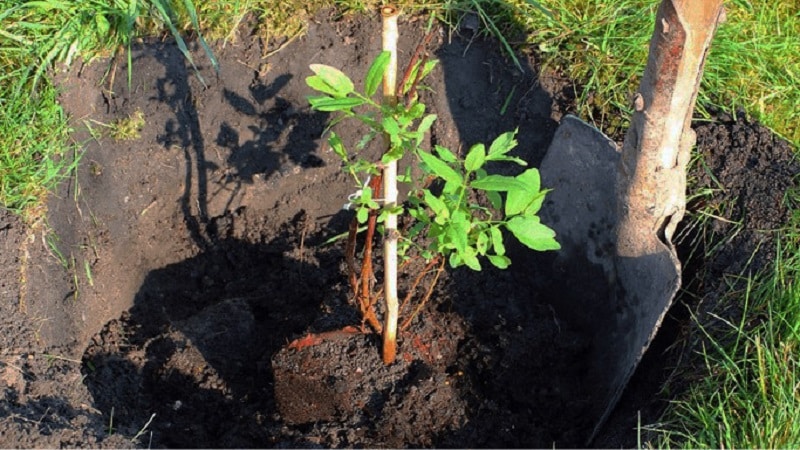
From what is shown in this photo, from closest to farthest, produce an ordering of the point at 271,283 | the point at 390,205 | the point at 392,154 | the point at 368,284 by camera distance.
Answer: the point at 392,154
the point at 390,205
the point at 368,284
the point at 271,283

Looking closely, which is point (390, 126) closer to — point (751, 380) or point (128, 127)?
point (751, 380)

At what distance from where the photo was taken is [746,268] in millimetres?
2432

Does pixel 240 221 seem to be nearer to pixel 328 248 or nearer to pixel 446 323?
pixel 328 248

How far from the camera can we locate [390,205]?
217 centimetres

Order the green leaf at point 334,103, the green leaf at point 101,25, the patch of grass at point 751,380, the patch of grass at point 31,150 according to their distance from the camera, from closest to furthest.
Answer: the green leaf at point 334,103
the patch of grass at point 751,380
the patch of grass at point 31,150
the green leaf at point 101,25

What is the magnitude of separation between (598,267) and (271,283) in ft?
3.18

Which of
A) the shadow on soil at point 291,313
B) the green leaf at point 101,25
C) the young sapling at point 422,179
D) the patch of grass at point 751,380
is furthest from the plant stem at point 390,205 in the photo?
the green leaf at point 101,25

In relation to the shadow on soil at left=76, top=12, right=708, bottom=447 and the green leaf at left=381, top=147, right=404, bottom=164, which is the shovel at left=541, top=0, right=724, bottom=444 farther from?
the green leaf at left=381, top=147, right=404, bottom=164

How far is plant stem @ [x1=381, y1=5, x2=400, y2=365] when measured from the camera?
1.95 m

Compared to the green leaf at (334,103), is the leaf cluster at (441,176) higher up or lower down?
lower down

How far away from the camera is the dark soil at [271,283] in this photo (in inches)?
97.0

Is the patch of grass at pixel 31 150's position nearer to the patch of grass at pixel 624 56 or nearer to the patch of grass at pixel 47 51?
the patch of grass at pixel 47 51

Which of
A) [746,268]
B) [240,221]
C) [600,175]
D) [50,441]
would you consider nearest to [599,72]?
[600,175]

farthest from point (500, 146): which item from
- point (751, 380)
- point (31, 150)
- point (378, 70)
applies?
point (31, 150)
